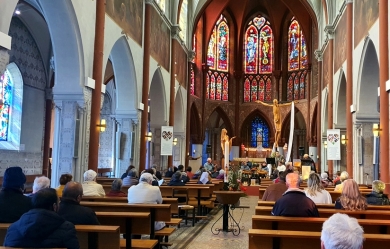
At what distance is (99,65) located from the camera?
42.7 ft

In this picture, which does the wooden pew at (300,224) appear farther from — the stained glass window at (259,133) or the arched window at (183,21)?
the stained glass window at (259,133)

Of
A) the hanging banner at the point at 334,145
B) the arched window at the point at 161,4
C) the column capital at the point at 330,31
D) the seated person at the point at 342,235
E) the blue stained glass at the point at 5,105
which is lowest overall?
the seated person at the point at 342,235

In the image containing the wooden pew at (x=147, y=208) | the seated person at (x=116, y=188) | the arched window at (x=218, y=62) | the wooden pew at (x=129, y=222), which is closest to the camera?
the wooden pew at (x=129, y=222)

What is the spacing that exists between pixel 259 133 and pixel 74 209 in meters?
33.4

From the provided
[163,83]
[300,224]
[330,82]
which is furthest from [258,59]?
[300,224]

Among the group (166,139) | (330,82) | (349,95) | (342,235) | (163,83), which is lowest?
(342,235)

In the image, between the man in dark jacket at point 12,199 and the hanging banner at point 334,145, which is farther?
the hanging banner at point 334,145

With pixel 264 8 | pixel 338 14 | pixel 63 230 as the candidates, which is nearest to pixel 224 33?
pixel 264 8

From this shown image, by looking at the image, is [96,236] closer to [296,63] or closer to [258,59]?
[296,63]

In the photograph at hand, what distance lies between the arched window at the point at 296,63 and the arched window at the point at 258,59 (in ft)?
5.67

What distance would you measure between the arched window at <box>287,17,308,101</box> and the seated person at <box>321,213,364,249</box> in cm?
3250

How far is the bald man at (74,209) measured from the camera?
4773 millimetres

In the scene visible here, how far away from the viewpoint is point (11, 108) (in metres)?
16.8

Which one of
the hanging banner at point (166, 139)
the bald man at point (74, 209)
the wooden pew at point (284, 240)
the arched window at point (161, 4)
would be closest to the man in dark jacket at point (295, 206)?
the wooden pew at point (284, 240)
